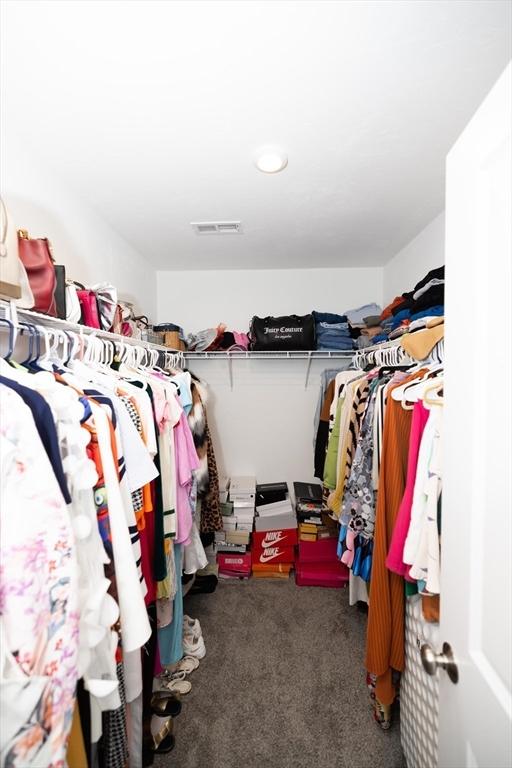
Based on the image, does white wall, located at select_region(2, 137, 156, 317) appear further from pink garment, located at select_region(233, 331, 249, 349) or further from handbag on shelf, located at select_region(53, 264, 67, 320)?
pink garment, located at select_region(233, 331, 249, 349)

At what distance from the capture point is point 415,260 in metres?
2.11

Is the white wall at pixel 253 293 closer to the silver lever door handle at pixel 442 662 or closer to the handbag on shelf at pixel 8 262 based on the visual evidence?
the handbag on shelf at pixel 8 262

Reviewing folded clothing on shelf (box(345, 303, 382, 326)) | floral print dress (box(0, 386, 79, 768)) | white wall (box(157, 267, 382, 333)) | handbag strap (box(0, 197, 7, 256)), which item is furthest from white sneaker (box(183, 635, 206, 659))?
folded clothing on shelf (box(345, 303, 382, 326))

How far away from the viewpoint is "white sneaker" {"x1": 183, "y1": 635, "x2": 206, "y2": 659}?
5.46 feet

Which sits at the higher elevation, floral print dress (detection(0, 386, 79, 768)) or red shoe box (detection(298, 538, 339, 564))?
floral print dress (detection(0, 386, 79, 768))

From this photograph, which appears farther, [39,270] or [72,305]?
[72,305]

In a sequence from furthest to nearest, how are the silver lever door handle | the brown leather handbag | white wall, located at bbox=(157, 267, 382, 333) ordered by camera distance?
white wall, located at bbox=(157, 267, 382, 333) < the brown leather handbag < the silver lever door handle

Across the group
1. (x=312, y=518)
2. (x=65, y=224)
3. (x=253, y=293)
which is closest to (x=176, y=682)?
(x=312, y=518)

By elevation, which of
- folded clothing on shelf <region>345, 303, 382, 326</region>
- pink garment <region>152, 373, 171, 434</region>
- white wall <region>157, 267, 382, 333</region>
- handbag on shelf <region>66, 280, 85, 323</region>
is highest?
white wall <region>157, 267, 382, 333</region>

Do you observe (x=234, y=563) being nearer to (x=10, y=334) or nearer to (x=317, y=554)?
(x=317, y=554)

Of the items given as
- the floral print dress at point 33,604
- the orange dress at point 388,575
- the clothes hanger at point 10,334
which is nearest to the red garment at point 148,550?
the floral print dress at point 33,604

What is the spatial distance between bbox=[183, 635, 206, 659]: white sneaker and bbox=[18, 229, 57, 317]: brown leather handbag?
1752mm

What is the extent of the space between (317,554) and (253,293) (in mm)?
2094

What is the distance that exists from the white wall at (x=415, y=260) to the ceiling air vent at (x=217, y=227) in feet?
3.73
